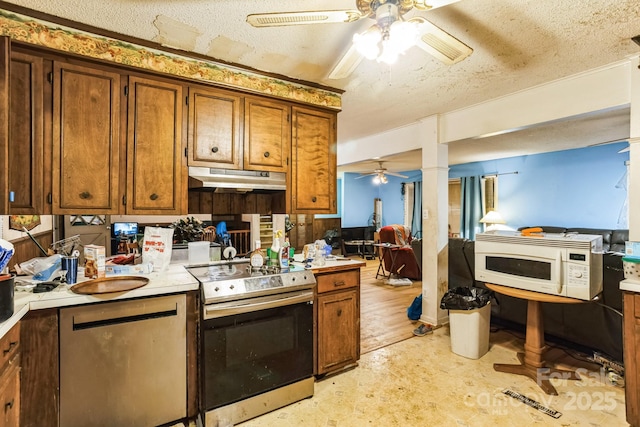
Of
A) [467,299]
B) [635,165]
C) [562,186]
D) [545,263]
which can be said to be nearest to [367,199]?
[562,186]

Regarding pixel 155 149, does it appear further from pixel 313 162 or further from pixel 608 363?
pixel 608 363

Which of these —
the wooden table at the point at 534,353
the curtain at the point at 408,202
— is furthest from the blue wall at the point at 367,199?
the wooden table at the point at 534,353

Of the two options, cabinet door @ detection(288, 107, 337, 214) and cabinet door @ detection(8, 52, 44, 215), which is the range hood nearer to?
cabinet door @ detection(288, 107, 337, 214)

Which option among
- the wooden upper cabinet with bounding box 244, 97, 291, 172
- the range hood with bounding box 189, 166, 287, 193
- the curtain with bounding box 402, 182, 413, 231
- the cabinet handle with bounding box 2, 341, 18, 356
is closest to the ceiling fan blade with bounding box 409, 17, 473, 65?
the wooden upper cabinet with bounding box 244, 97, 291, 172

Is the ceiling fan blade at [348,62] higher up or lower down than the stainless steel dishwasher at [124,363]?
higher up

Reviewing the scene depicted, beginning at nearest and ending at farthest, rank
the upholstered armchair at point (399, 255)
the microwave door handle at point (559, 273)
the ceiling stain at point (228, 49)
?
1. the ceiling stain at point (228, 49)
2. the microwave door handle at point (559, 273)
3. the upholstered armchair at point (399, 255)

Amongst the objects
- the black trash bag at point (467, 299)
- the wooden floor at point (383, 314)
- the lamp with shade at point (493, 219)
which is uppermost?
the lamp with shade at point (493, 219)

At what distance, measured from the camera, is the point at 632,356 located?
71.4 inches

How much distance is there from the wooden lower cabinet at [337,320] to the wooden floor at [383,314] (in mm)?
452

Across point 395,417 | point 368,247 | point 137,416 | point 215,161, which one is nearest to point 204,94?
point 215,161

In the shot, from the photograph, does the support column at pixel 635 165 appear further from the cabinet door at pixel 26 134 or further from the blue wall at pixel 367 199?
the blue wall at pixel 367 199

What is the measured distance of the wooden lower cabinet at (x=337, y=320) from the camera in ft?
7.75

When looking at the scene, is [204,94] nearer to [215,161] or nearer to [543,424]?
[215,161]

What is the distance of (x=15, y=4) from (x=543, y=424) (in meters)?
3.81
